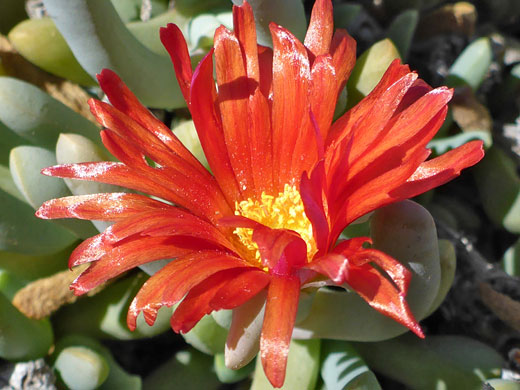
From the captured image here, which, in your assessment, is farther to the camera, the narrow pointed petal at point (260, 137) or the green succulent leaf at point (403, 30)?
the green succulent leaf at point (403, 30)

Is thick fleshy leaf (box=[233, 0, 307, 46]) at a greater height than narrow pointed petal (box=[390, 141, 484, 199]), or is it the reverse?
thick fleshy leaf (box=[233, 0, 307, 46])

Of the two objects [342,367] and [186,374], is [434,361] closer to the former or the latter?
[342,367]

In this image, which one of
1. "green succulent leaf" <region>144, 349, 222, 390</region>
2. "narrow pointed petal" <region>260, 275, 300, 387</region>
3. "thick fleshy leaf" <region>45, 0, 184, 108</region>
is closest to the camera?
"narrow pointed petal" <region>260, 275, 300, 387</region>

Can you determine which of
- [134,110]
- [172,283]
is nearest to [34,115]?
[134,110]

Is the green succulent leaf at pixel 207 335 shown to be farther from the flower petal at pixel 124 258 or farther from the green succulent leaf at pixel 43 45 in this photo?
the green succulent leaf at pixel 43 45

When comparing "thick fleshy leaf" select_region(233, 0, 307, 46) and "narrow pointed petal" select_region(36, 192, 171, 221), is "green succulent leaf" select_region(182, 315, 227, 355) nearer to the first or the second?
"narrow pointed petal" select_region(36, 192, 171, 221)

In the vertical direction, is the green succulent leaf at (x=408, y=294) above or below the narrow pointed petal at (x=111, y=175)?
below

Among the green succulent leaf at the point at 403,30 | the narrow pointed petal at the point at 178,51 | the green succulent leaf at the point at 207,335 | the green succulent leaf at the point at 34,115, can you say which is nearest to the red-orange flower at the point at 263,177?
the narrow pointed petal at the point at 178,51

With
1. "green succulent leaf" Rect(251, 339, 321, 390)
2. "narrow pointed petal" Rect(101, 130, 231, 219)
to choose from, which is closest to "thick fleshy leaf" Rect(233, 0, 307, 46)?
"narrow pointed petal" Rect(101, 130, 231, 219)
